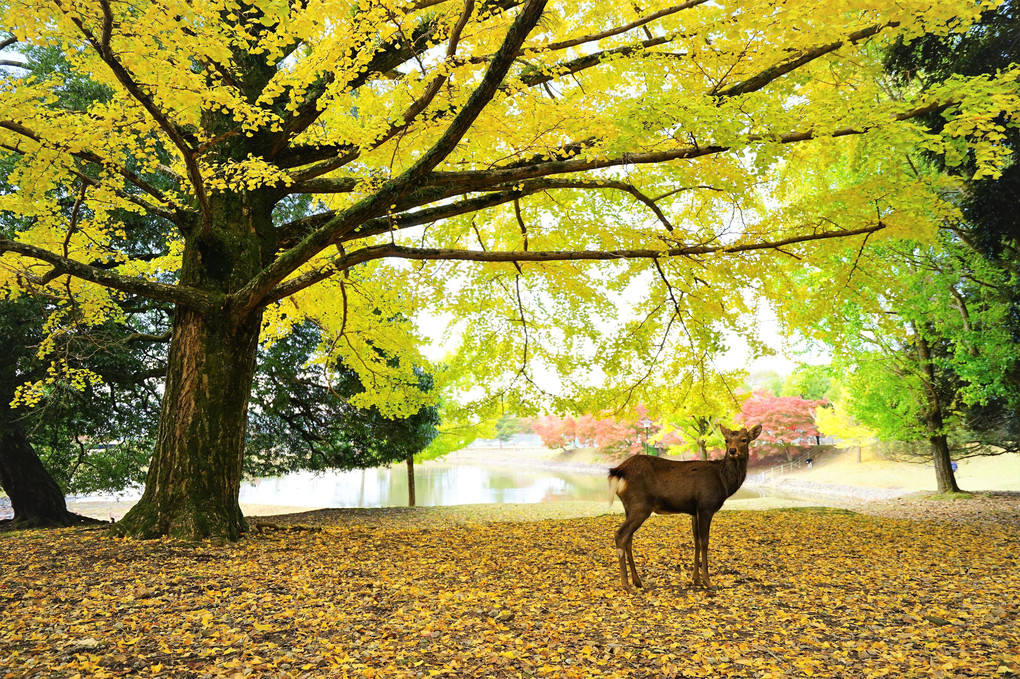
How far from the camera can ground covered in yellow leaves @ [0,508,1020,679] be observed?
3541 mm

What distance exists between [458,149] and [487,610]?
19.1ft

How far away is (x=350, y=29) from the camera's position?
5859 mm

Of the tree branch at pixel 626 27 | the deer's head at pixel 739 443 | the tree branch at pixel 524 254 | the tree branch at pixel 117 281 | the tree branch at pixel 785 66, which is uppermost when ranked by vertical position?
the tree branch at pixel 626 27

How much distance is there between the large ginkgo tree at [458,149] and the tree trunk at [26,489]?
4.34 meters

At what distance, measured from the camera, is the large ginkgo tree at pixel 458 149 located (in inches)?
221

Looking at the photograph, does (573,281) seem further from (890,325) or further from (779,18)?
(890,325)

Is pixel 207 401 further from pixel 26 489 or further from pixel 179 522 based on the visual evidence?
pixel 26 489

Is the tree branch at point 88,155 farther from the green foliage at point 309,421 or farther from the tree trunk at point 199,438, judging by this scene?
the green foliage at point 309,421

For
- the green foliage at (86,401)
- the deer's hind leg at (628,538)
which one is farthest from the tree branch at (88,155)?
the deer's hind leg at (628,538)

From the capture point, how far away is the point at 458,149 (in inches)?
313

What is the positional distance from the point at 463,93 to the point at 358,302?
4.65 metres

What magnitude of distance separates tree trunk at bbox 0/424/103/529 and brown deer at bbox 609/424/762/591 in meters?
12.0

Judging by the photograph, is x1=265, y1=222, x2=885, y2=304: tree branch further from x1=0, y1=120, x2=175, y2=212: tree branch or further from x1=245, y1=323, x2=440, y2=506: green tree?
x1=245, y1=323, x2=440, y2=506: green tree

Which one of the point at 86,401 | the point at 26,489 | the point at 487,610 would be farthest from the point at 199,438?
the point at 26,489
